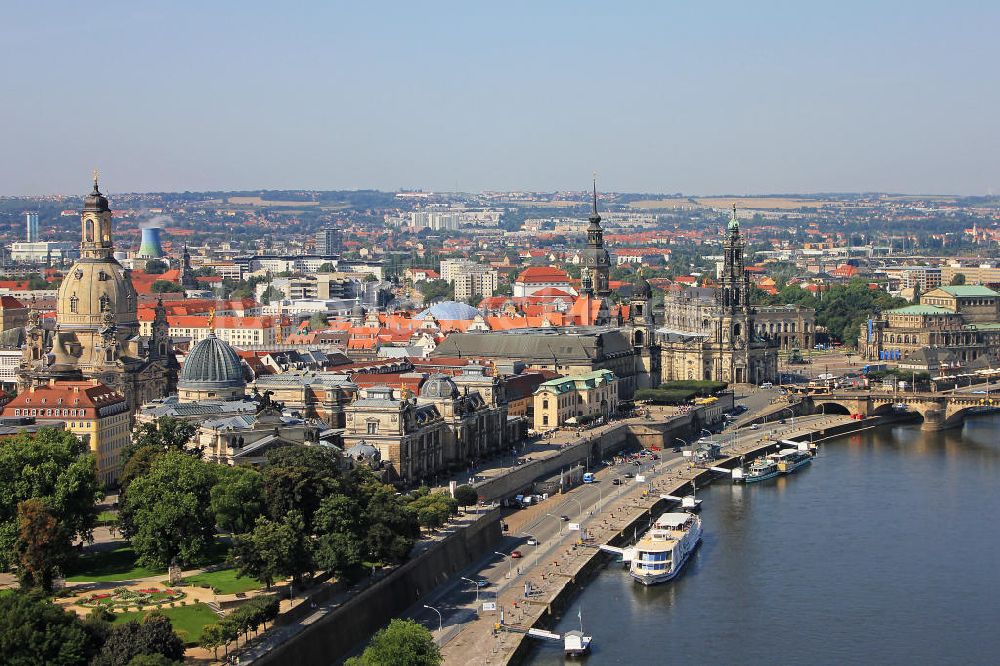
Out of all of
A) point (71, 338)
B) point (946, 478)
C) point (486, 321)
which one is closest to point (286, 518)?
point (71, 338)

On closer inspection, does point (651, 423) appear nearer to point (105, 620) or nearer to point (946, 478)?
point (946, 478)

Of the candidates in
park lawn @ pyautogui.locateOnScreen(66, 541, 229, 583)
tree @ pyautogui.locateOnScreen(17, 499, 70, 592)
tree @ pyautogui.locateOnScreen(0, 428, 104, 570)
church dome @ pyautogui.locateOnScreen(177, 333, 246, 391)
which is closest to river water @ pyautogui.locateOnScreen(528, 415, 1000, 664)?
park lawn @ pyautogui.locateOnScreen(66, 541, 229, 583)

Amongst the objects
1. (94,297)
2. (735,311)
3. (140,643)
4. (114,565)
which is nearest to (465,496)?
(114,565)

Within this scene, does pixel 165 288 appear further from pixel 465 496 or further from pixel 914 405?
pixel 465 496

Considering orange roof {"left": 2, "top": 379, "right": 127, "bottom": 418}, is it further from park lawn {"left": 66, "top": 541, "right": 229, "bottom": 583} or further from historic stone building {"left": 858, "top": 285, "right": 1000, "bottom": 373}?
historic stone building {"left": 858, "top": 285, "right": 1000, "bottom": 373}

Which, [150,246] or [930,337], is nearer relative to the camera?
[930,337]

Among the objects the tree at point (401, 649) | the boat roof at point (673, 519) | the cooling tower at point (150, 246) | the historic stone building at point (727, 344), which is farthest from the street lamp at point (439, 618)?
the cooling tower at point (150, 246)

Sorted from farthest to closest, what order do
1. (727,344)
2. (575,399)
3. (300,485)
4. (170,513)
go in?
1. (727,344)
2. (575,399)
3. (300,485)
4. (170,513)
